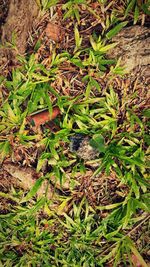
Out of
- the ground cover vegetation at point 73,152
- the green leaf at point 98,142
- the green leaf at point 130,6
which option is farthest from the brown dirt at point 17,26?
the green leaf at point 98,142

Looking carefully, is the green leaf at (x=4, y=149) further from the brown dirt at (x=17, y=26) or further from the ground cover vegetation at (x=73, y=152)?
the brown dirt at (x=17, y=26)

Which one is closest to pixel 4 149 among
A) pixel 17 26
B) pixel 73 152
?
pixel 73 152

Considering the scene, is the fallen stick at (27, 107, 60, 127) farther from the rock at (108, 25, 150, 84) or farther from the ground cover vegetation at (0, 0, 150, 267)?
the rock at (108, 25, 150, 84)

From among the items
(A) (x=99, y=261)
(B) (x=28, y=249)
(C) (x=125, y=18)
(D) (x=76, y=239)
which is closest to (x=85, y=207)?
(D) (x=76, y=239)

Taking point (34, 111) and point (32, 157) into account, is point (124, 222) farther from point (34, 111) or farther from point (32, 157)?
point (34, 111)

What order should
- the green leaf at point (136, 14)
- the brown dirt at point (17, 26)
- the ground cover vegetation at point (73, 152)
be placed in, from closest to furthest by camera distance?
the ground cover vegetation at point (73, 152) → the green leaf at point (136, 14) → the brown dirt at point (17, 26)
